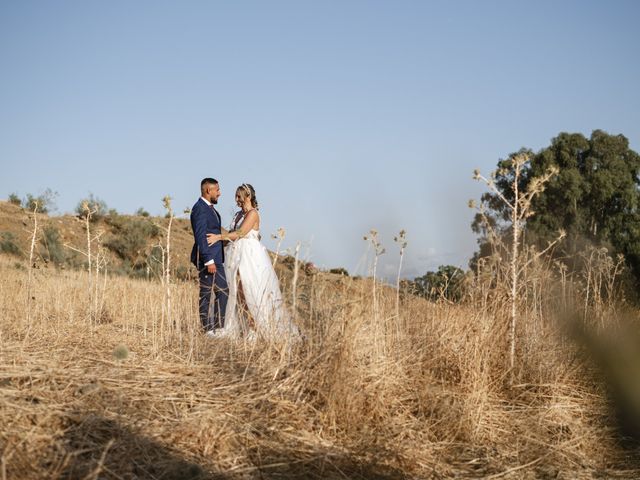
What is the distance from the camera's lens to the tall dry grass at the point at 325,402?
3.45 metres

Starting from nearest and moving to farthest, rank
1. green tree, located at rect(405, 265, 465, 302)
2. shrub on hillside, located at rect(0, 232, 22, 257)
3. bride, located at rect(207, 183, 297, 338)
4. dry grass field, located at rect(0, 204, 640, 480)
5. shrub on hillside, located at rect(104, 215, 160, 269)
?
dry grass field, located at rect(0, 204, 640, 480) → green tree, located at rect(405, 265, 465, 302) → bride, located at rect(207, 183, 297, 338) → shrub on hillside, located at rect(0, 232, 22, 257) → shrub on hillside, located at rect(104, 215, 160, 269)

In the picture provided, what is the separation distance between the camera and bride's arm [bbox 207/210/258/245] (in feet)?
25.5

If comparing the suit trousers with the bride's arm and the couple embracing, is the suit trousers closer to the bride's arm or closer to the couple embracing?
the couple embracing

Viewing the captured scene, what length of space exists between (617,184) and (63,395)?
28521mm

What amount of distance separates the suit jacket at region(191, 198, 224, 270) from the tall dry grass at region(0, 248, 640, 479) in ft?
6.73

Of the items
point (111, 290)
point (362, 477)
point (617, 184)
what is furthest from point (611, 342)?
point (617, 184)

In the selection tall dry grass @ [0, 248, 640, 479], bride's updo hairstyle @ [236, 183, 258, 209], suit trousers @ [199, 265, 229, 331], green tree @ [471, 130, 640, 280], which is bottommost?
tall dry grass @ [0, 248, 640, 479]

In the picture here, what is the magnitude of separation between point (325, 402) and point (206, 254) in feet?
13.1

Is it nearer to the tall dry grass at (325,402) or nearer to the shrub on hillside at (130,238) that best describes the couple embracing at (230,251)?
the tall dry grass at (325,402)

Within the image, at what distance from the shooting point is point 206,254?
780 centimetres

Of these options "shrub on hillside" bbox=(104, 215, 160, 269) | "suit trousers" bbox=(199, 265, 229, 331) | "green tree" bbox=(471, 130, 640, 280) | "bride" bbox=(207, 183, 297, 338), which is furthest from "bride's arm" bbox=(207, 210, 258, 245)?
"green tree" bbox=(471, 130, 640, 280)

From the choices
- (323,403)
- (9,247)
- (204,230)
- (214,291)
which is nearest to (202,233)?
(204,230)

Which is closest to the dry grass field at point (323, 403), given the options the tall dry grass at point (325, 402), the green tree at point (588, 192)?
the tall dry grass at point (325, 402)

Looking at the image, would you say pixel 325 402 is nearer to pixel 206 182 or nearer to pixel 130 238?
pixel 206 182
